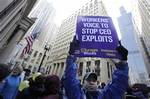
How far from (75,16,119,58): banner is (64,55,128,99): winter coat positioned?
1.43 metres

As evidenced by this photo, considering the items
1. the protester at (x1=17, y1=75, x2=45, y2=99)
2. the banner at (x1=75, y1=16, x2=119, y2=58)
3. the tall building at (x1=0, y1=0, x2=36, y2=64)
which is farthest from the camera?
the tall building at (x1=0, y1=0, x2=36, y2=64)

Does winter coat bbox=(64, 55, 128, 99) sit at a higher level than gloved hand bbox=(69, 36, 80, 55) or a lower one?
lower

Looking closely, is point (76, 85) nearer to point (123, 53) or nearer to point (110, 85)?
point (110, 85)

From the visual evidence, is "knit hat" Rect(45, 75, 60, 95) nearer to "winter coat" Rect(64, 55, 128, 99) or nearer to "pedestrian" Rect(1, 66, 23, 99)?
"winter coat" Rect(64, 55, 128, 99)

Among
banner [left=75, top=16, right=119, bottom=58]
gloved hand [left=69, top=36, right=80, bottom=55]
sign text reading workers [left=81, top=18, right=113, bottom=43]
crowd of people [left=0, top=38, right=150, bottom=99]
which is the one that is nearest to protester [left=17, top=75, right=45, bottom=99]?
crowd of people [left=0, top=38, right=150, bottom=99]

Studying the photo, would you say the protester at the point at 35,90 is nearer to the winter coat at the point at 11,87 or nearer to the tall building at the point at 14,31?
the winter coat at the point at 11,87

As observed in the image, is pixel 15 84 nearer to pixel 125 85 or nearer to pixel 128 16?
pixel 125 85

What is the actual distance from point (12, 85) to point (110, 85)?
10.1 ft

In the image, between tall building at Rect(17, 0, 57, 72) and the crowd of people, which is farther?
tall building at Rect(17, 0, 57, 72)

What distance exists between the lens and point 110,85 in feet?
9.18

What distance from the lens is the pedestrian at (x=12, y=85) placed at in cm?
465

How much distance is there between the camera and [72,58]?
2900 millimetres

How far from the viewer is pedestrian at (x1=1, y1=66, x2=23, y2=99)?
4.65m

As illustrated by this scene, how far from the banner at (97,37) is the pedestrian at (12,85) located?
1.96m
